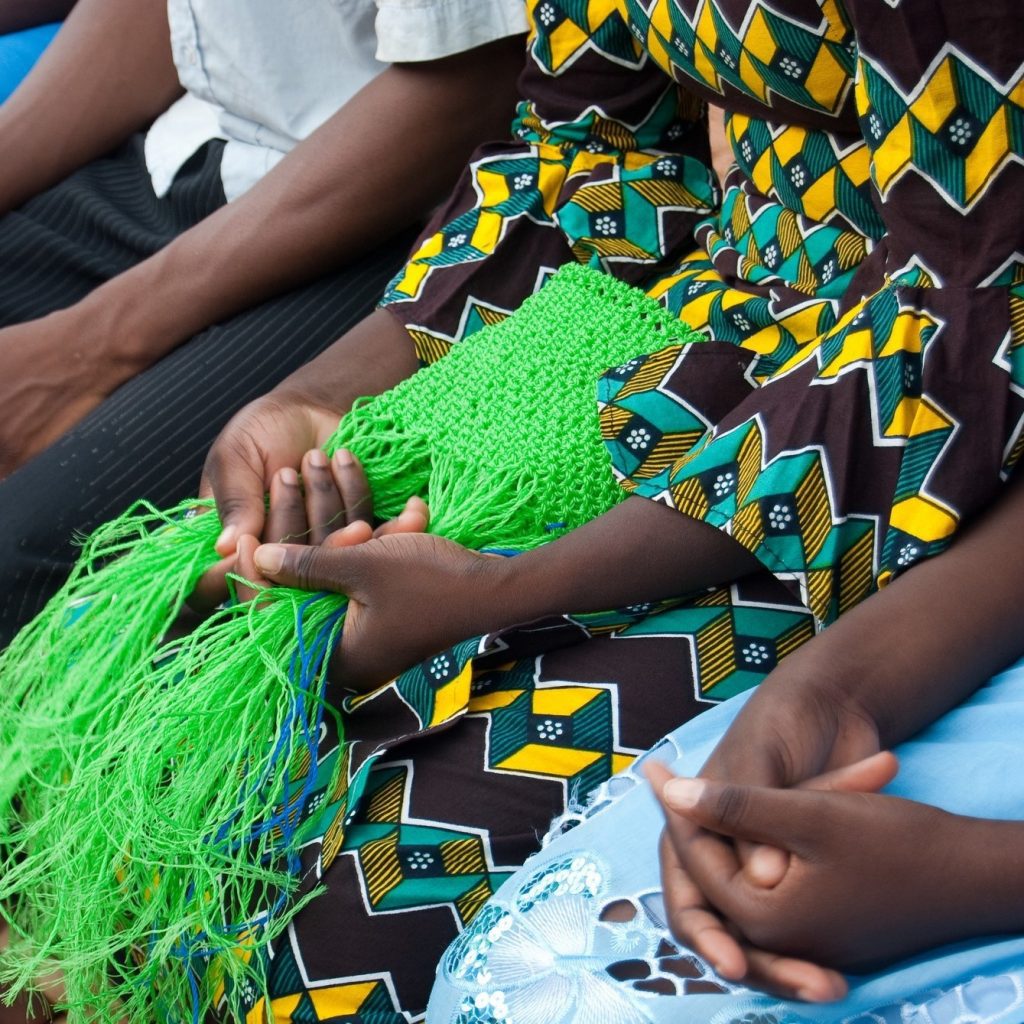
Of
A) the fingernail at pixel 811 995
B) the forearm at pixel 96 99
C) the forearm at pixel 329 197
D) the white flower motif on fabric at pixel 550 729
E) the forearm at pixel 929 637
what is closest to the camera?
the fingernail at pixel 811 995

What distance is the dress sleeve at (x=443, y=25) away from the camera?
1.21 m

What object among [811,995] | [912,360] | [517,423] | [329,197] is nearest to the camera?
[811,995]

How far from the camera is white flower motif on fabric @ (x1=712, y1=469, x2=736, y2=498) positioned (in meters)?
0.84

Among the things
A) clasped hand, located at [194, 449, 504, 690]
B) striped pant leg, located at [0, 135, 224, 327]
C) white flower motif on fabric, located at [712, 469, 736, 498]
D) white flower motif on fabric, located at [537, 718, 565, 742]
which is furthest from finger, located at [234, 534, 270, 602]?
striped pant leg, located at [0, 135, 224, 327]

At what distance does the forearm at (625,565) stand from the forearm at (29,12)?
1496 mm

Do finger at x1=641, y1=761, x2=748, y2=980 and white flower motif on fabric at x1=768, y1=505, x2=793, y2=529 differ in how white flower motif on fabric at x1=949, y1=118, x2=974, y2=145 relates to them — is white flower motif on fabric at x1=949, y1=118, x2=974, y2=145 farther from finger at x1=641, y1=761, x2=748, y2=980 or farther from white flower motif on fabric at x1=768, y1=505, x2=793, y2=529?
finger at x1=641, y1=761, x2=748, y2=980

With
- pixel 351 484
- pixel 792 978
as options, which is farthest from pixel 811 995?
pixel 351 484

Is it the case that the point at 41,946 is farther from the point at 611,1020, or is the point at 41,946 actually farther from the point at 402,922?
the point at 611,1020

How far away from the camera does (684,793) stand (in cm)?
59

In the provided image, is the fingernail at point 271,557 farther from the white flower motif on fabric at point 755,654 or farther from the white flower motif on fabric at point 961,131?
the white flower motif on fabric at point 961,131

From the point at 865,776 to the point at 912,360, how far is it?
0.96 feet

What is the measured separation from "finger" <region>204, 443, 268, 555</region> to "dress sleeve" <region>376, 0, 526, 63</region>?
48 cm

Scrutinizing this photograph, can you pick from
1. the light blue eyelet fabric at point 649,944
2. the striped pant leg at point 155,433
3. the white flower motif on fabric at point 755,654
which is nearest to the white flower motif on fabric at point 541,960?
the light blue eyelet fabric at point 649,944

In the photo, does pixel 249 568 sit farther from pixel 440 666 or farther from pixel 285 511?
pixel 440 666
